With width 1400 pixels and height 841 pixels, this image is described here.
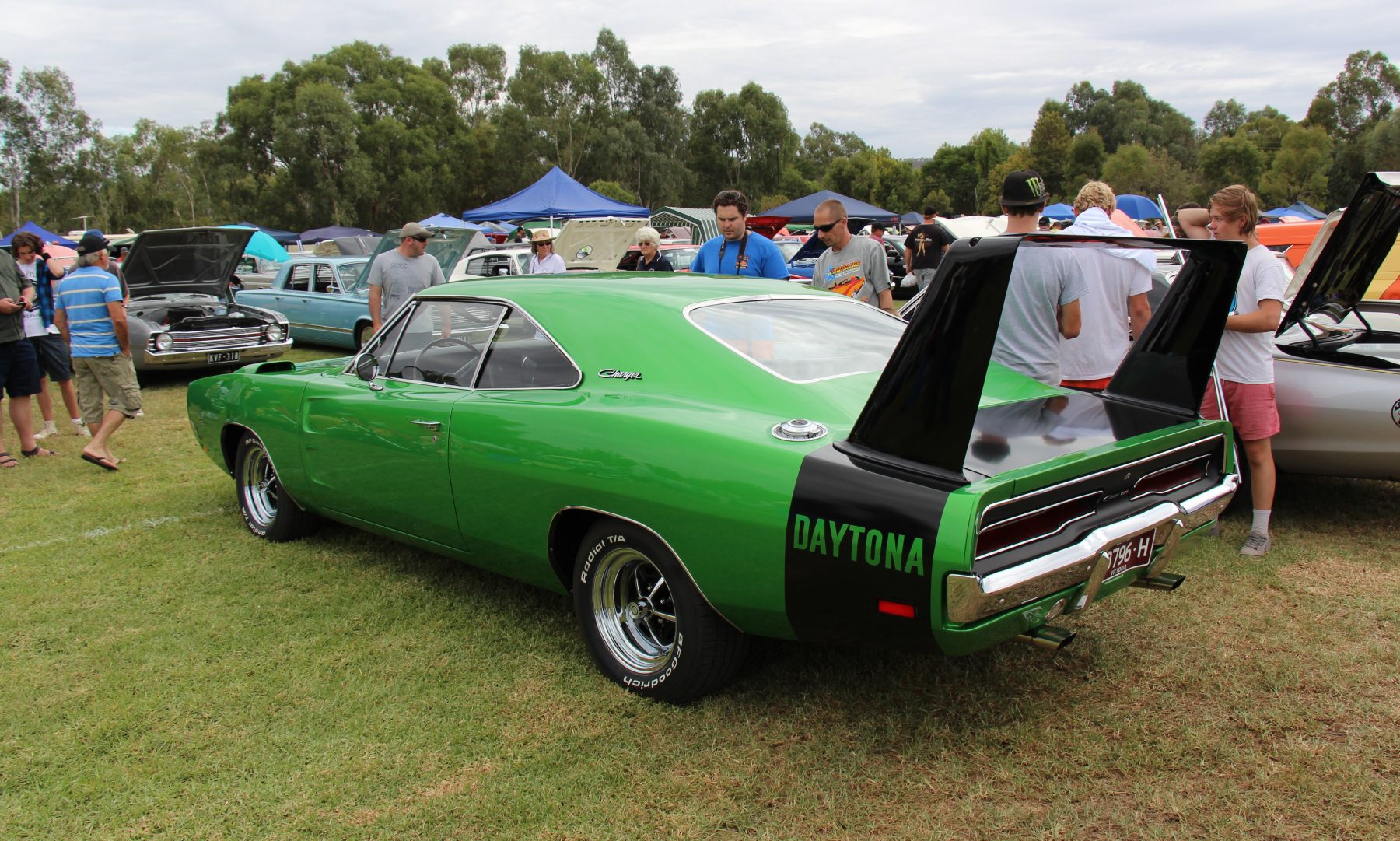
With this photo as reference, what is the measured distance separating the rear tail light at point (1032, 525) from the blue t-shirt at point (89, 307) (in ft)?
21.6

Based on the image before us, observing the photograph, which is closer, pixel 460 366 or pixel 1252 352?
pixel 460 366

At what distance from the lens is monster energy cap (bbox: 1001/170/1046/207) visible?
405 cm

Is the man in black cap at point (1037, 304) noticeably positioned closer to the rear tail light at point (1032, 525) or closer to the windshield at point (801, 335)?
the windshield at point (801, 335)

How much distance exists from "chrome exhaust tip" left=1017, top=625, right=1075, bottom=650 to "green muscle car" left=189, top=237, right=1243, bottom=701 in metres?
0.01

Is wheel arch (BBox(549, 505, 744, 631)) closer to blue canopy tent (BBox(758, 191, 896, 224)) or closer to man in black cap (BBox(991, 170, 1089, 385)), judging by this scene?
man in black cap (BBox(991, 170, 1089, 385))

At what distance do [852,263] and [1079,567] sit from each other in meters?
3.46

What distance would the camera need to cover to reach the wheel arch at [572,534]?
2.84m

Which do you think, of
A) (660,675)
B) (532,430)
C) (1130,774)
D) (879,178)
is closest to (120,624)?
(532,430)

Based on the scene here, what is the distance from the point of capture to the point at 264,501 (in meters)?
4.93

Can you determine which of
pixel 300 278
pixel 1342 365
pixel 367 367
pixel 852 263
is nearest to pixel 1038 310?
pixel 852 263

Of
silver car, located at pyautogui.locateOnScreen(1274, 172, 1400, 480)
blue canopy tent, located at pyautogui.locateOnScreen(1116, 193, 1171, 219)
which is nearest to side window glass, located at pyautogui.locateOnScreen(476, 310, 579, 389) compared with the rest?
silver car, located at pyautogui.locateOnScreen(1274, 172, 1400, 480)

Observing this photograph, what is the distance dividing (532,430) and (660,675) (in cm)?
94

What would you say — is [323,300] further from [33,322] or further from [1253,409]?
Result: [1253,409]

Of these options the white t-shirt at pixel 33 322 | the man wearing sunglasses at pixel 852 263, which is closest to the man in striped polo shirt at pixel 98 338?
the white t-shirt at pixel 33 322
